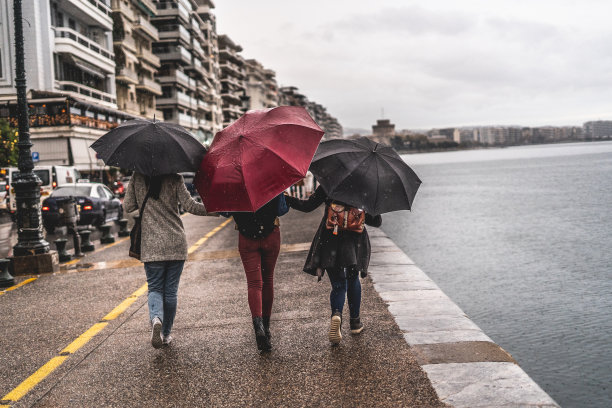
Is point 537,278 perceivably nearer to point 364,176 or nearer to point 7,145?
point 364,176

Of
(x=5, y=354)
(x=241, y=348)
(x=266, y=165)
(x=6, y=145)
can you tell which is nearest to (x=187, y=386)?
(x=241, y=348)

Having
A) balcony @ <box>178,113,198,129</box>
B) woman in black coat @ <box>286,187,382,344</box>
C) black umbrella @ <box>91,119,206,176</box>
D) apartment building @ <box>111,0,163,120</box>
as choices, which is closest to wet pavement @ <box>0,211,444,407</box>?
woman in black coat @ <box>286,187,382,344</box>

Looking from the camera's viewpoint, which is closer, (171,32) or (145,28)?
(145,28)

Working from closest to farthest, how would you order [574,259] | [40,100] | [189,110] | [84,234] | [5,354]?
[5,354], [84,234], [574,259], [40,100], [189,110]

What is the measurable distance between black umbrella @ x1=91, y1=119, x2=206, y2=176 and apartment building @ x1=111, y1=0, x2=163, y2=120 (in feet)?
149

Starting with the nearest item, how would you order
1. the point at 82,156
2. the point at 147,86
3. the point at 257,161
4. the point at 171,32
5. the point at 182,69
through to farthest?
1. the point at 257,161
2. the point at 82,156
3. the point at 147,86
4. the point at 171,32
5. the point at 182,69

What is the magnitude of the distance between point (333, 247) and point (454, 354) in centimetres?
125

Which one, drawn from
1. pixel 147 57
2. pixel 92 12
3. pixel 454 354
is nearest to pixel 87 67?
pixel 92 12

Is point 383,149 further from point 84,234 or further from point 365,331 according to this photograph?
point 84,234

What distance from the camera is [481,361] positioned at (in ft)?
14.3

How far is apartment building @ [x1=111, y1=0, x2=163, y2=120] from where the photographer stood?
52344 millimetres

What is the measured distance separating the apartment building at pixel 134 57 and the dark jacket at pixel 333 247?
4573cm

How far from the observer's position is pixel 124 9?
174 feet

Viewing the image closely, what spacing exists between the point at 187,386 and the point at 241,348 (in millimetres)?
882
